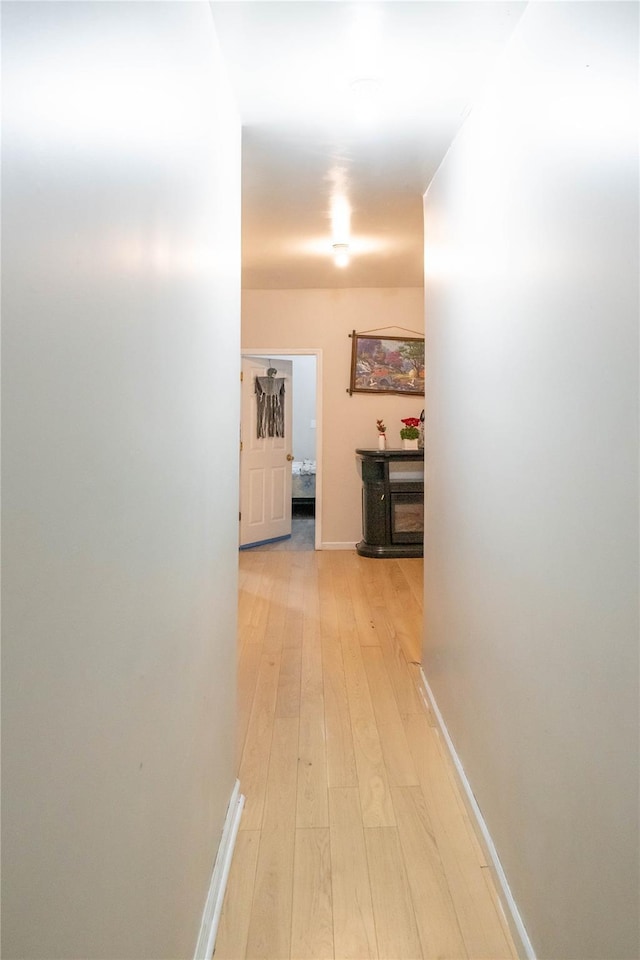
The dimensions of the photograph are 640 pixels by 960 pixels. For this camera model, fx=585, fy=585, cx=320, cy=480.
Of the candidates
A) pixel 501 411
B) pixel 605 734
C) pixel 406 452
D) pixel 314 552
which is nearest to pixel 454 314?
pixel 501 411

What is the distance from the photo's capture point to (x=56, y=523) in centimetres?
66

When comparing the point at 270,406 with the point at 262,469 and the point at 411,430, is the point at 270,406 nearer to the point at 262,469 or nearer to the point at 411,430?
the point at 262,469

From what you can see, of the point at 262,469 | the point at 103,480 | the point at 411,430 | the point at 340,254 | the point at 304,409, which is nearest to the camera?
Answer: the point at 103,480

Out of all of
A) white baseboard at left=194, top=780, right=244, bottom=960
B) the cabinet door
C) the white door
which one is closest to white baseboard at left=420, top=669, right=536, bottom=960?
white baseboard at left=194, top=780, right=244, bottom=960

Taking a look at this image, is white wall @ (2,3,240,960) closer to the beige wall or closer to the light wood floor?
the light wood floor

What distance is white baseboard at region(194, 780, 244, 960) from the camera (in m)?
1.42

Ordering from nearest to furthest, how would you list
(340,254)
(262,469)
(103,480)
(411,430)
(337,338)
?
(103,480)
(340,254)
(411,430)
(337,338)
(262,469)

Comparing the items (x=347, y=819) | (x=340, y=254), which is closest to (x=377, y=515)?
(x=340, y=254)

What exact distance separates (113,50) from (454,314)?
1729mm

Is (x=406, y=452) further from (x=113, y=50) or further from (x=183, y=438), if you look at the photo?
(x=113, y=50)

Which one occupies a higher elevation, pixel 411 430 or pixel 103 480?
pixel 411 430

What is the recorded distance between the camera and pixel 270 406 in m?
6.11

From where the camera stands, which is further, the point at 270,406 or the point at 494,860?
the point at 270,406

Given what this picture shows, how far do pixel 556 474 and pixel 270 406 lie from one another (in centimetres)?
498
